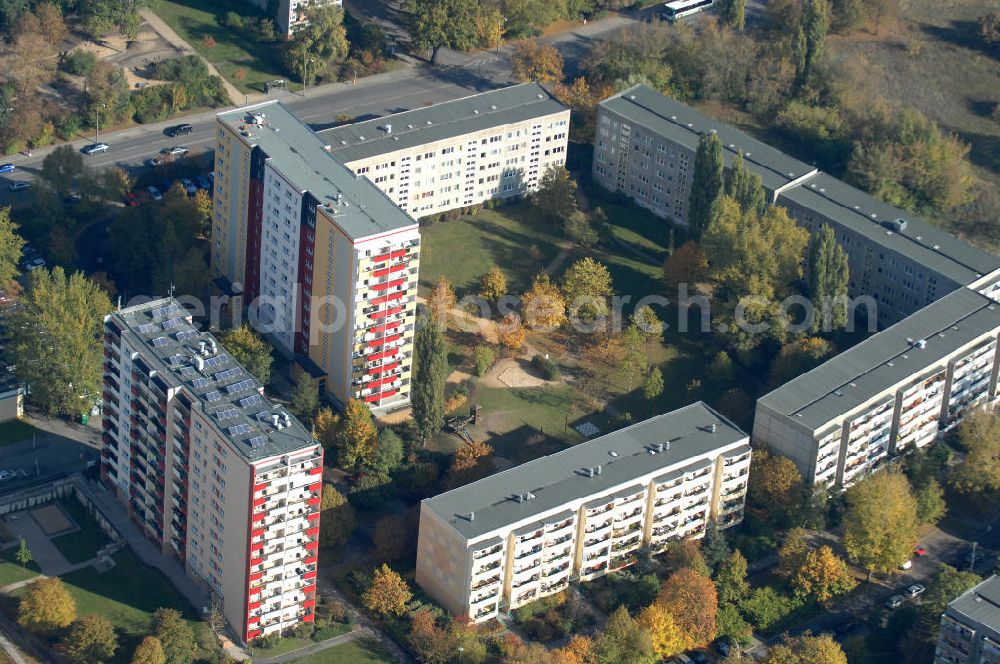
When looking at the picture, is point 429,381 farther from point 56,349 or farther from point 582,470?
point 56,349

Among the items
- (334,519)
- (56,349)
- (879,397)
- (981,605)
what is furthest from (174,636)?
(879,397)

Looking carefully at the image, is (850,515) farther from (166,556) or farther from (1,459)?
(1,459)

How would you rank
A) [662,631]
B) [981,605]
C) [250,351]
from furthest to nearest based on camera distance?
[250,351]
[662,631]
[981,605]

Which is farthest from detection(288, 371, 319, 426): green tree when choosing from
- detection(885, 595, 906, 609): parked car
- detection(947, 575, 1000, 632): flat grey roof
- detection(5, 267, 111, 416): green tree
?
detection(947, 575, 1000, 632): flat grey roof

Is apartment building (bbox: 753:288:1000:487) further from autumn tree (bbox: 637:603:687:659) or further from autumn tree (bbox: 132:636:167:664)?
autumn tree (bbox: 132:636:167:664)

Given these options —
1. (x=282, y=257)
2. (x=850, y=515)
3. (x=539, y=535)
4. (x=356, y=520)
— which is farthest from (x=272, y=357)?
(x=850, y=515)

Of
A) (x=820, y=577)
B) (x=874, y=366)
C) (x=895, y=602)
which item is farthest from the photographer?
(x=874, y=366)
